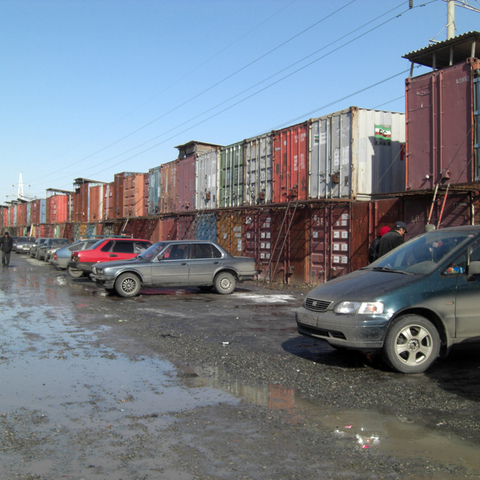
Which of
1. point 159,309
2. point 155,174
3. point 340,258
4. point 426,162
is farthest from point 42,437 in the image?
point 155,174

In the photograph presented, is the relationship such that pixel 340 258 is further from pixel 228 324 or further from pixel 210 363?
pixel 210 363

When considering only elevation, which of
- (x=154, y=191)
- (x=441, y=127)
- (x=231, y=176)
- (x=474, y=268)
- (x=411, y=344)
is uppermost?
(x=154, y=191)

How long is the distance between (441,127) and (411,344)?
9006 millimetres

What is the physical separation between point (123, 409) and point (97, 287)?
504 inches

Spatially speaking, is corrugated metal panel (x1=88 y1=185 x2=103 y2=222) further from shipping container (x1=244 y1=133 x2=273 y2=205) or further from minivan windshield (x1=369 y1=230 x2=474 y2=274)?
minivan windshield (x1=369 y1=230 x2=474 y2=274)

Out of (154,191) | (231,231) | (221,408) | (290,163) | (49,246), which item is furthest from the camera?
(154,191)

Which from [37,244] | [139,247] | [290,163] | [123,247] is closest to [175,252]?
[139,247]

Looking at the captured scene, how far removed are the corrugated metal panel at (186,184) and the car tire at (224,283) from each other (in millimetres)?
12704

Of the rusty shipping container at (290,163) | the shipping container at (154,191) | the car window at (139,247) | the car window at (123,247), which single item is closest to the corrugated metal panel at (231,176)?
the rusty shipping container at (290,163)

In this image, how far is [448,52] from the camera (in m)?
14.2

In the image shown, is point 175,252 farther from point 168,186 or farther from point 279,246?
point 168,186

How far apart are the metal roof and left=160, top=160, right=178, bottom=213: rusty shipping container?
1726 centimetres

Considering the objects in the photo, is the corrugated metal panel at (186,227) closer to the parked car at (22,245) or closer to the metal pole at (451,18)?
the metal pole at (451,18)

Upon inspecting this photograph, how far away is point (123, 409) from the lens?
14.8 ft
